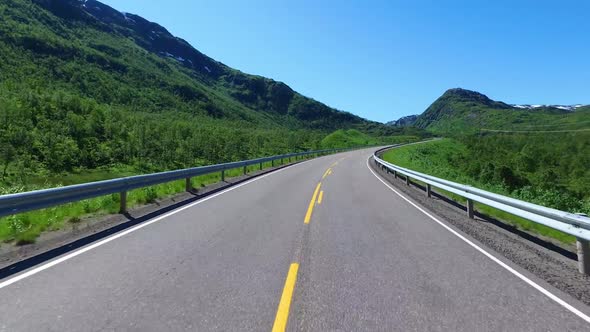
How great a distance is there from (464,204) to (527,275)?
7295 millimetres

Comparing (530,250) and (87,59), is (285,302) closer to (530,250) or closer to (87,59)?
(530,250)

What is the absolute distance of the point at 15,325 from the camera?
3488 mm

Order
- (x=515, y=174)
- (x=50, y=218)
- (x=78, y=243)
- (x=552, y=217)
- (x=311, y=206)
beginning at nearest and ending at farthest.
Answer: (x=552, y=217) → (x=78, y=243) → (x=50, y=218) → (x=311, y=206) → (x=515, y=174)

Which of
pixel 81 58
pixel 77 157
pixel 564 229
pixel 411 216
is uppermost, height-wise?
pixel 81 58

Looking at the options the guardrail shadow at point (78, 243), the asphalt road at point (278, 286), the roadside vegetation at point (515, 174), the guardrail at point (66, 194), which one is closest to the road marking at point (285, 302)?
the asphalt road at point (278, 286)

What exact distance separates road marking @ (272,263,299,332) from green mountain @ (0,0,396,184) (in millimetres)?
29426

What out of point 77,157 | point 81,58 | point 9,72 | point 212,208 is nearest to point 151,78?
point 81,58

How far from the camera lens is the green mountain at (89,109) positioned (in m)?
36.1

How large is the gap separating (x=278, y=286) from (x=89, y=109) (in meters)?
57.6

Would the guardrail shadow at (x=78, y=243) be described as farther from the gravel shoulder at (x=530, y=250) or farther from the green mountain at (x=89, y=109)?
the green mountain at (x=89, y=109)

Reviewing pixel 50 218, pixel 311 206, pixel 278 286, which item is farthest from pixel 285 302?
pixel 50 218

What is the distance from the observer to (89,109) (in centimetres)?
5269

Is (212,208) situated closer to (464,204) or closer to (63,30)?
(464,204)

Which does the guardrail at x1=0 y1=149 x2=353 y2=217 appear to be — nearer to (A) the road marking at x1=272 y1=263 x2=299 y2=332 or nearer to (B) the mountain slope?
(A) the road marking at x1=272 y1=263 x2=299 y2=332
